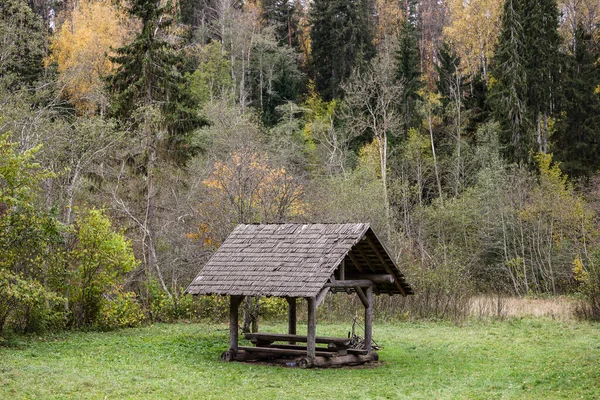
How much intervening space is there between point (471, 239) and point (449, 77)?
16216 millimetres

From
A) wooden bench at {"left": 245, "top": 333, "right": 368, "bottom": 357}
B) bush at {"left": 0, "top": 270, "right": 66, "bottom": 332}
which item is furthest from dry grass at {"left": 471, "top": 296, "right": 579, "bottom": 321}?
bush at {"left": 0, "top": 270, "right": 66, "bottom": 332}

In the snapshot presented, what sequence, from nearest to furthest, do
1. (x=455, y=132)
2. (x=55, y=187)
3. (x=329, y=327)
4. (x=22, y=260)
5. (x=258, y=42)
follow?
(x=22, y=260), (x=329, y=327), (x=55, y=187), (x=455, y=132), (x=258, y=42)

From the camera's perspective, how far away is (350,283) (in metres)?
18.0

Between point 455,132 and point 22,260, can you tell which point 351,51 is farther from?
point 22,260

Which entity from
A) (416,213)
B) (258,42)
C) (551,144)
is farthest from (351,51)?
(416,213)

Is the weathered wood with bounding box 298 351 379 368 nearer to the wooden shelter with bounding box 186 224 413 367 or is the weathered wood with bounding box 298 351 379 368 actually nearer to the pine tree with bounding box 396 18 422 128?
the wooden shelter with bounding box 186 224 413 367

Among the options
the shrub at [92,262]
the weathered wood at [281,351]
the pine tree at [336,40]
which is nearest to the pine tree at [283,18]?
the pine tree at [336,40]

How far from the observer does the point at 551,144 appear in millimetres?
49438

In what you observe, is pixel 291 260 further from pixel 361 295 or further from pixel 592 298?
pixel 592 298

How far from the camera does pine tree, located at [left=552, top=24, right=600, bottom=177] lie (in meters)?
48.0

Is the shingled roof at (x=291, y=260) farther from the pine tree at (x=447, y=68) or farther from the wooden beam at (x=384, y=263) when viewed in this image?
the pine tree at (x=447, y=68)

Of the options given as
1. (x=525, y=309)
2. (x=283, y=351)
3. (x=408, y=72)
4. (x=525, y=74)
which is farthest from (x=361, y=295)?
(x=408, y=72)

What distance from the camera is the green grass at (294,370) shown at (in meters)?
13.8

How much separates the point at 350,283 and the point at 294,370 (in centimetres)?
262
